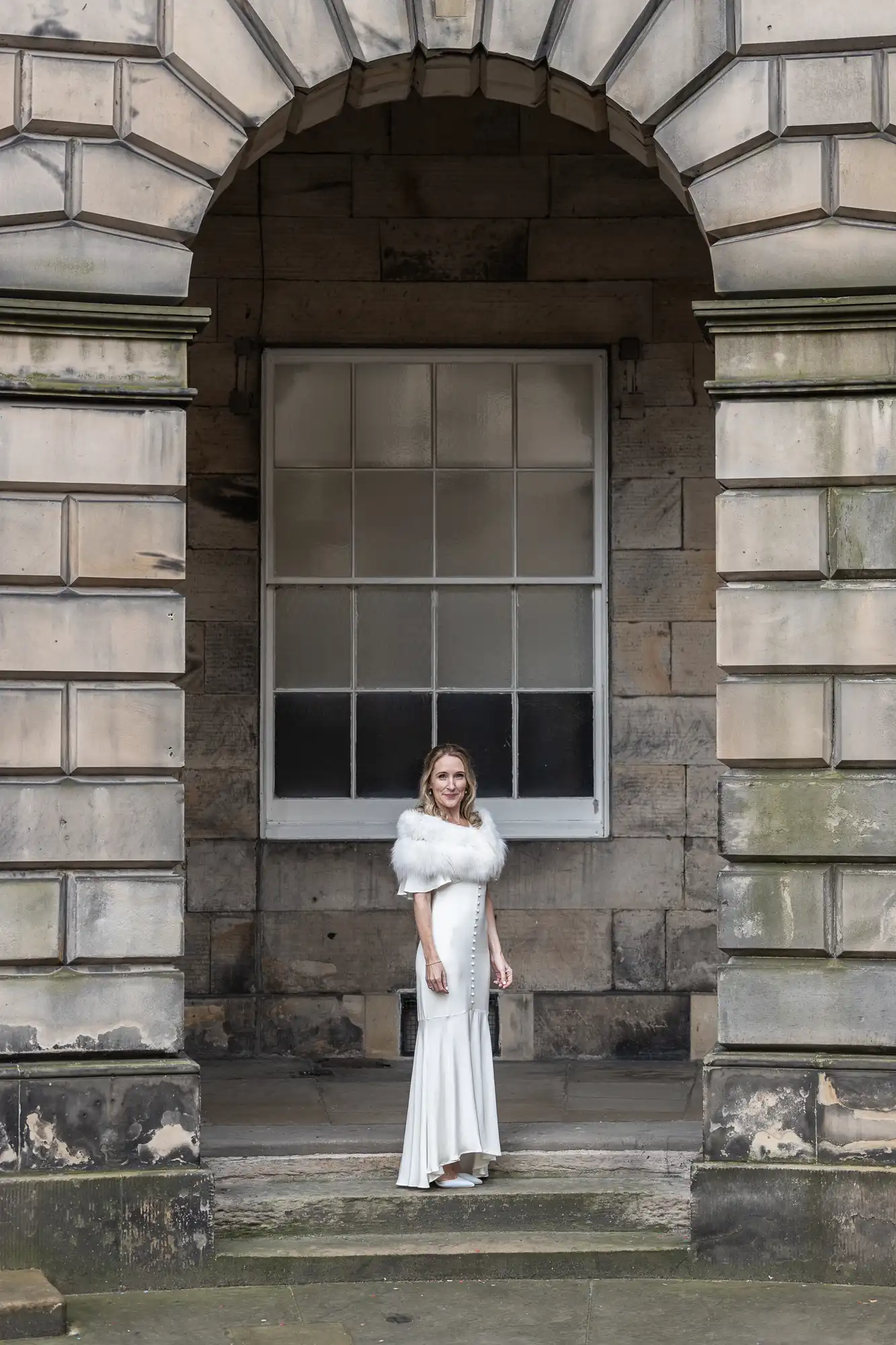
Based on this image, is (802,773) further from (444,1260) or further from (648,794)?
(648,794)

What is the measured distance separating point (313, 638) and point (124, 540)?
301 cm

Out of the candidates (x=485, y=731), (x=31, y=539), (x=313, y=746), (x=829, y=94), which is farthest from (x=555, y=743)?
(x=829, y=94)

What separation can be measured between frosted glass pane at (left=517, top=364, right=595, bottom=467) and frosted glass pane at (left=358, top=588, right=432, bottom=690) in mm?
1055

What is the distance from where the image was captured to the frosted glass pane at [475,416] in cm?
1022

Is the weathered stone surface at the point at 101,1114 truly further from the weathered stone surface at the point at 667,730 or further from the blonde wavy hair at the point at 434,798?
the weathered stone surface at the point at 667,730

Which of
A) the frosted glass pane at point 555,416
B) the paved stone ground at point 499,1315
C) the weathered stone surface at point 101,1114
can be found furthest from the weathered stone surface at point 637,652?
the weathered stone surface at point 101,1114

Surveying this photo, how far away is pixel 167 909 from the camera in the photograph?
7.19m

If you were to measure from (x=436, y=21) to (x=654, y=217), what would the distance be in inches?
116

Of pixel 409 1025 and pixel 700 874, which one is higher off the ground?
pixel 700 874

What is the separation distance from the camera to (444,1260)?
23.5 feet

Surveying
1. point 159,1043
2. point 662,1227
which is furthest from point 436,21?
point 662,1227

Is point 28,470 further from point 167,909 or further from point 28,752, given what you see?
point 167,909

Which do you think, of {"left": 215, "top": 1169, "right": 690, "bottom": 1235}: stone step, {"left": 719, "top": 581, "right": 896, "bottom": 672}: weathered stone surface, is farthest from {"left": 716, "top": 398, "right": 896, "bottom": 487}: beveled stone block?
{"left": 215, "top": 1169, "right": 690, "bottom": 1235}: stone step

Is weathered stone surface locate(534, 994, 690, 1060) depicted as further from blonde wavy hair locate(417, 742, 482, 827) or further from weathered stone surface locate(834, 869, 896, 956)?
weathered stone surface locate(834, 869, 896, 956)
